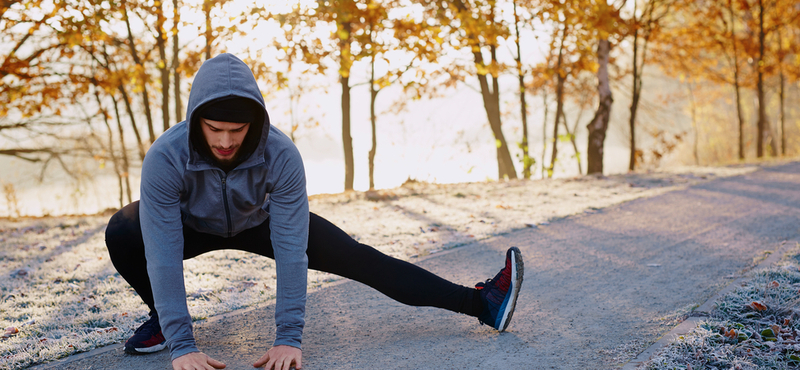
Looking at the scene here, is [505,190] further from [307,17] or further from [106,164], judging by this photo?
[106,164]

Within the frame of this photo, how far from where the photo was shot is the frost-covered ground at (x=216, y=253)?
284 cm

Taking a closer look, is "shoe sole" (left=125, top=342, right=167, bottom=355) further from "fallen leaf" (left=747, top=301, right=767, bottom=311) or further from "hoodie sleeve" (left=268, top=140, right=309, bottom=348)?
"fallen leaf" (left=747, top=301, right=767, bottom=311)

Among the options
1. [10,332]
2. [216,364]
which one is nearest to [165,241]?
[216,364]

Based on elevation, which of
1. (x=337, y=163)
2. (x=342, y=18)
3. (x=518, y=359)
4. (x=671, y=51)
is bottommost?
(x=518, y=359)

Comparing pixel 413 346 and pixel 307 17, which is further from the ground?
pixel 307 17

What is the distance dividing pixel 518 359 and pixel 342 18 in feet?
18.1

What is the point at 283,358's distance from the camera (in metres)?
2.22

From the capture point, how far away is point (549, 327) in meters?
2.69

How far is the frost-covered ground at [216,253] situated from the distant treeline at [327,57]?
79.4 inches

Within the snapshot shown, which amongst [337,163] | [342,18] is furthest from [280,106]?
[342,18]

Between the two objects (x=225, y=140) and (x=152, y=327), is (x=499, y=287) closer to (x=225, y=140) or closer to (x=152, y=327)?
(x=225, y=140)

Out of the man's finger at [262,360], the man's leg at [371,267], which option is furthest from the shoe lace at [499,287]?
the man's finger at [262,360]

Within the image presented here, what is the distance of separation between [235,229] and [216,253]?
7.80 ft

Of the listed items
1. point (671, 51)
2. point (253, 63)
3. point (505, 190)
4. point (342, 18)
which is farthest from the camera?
point (671, 51)
